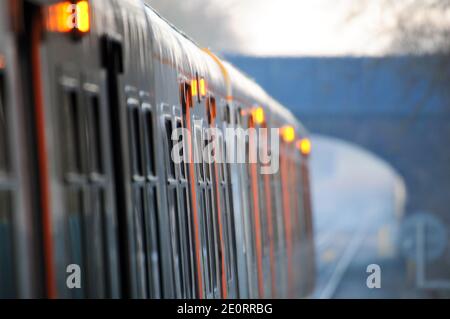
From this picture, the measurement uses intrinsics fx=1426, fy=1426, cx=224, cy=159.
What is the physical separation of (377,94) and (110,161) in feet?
117

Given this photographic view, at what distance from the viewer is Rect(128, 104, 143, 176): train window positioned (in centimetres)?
635

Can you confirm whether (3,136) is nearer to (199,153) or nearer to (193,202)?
(193,202)

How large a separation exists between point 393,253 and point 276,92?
697 centimetres

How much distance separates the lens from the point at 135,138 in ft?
21.4

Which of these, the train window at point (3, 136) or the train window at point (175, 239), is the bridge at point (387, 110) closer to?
the train window at point (175, 239)

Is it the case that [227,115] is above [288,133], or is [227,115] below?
below

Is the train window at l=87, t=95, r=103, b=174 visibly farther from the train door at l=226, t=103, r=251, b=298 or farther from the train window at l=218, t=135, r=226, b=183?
the train door at l=226, t=103, r=251, b=298

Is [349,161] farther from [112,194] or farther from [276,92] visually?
[112,194]

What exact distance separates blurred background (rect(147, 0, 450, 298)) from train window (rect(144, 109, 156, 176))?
13414 mm

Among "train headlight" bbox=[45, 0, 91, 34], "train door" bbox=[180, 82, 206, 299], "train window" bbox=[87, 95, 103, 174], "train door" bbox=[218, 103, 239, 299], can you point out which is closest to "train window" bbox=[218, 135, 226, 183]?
"train door" bbox=[218, 103, 239, 299]

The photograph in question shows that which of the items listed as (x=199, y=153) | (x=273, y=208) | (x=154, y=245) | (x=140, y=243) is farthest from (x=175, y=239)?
(x=273, y=208)

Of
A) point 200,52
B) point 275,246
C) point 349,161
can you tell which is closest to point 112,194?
point 200,52

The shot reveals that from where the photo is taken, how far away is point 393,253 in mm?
43719

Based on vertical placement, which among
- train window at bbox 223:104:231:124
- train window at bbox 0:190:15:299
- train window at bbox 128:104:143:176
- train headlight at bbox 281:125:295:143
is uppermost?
train headlight at bbox 281:125:295:143
